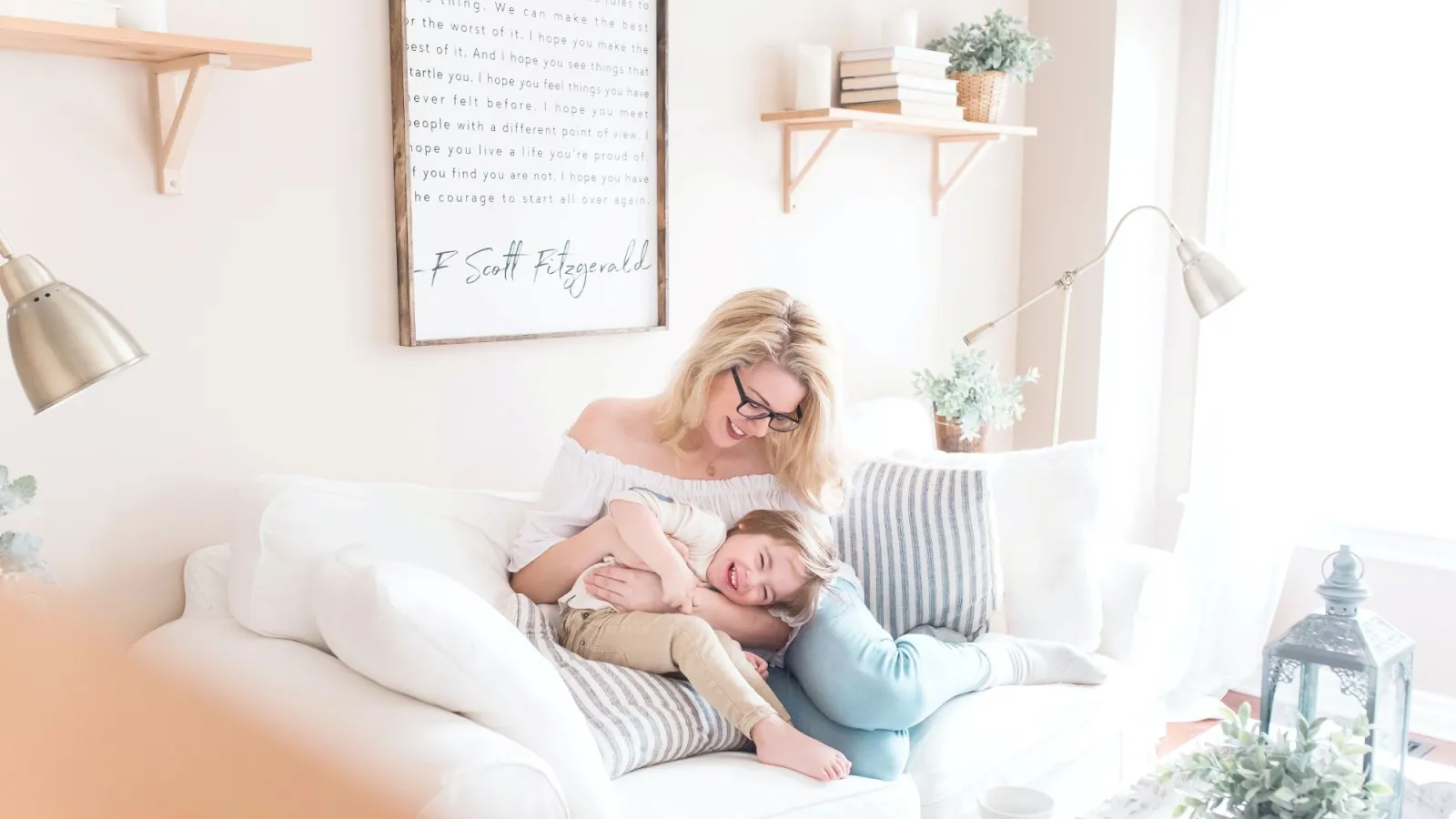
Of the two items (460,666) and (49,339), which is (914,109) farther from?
(49,339)

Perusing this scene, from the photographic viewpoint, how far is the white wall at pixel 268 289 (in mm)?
1877

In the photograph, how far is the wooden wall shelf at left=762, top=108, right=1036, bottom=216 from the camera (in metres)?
2.86

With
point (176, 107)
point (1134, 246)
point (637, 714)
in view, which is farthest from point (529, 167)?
point (1134, 246)

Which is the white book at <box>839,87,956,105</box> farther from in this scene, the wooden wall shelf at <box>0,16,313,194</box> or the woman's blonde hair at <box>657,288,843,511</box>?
the wooden wall shelf at <box>0,16,313,194</box>

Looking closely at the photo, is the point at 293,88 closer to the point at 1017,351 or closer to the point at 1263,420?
the point at 1017,351

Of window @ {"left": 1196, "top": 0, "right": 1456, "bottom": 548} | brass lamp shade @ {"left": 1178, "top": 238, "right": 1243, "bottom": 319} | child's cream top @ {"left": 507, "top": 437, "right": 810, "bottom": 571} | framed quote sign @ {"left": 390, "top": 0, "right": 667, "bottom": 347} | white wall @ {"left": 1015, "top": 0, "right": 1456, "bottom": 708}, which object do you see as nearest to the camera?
child's cream top @ {"left": 507, "top": 437, "right": 810, "bottom": 571}

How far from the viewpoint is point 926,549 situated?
2.37 meters

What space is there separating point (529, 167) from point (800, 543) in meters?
0.95

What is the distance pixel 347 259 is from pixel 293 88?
309 millimetres

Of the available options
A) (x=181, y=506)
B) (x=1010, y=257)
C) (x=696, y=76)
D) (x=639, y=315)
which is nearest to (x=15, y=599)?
(x=181, y=506)

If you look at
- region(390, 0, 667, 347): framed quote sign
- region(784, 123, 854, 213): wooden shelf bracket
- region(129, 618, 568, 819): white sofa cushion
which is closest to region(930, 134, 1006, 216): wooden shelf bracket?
region(784, 123, 854, 213): wooden shelf bracket

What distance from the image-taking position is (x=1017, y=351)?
12.4 ft

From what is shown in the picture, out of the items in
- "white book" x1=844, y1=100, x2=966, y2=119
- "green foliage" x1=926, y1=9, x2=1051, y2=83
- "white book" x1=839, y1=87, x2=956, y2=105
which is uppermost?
"green foliage" x1=926, y1=9, x2=1051, y2=83
